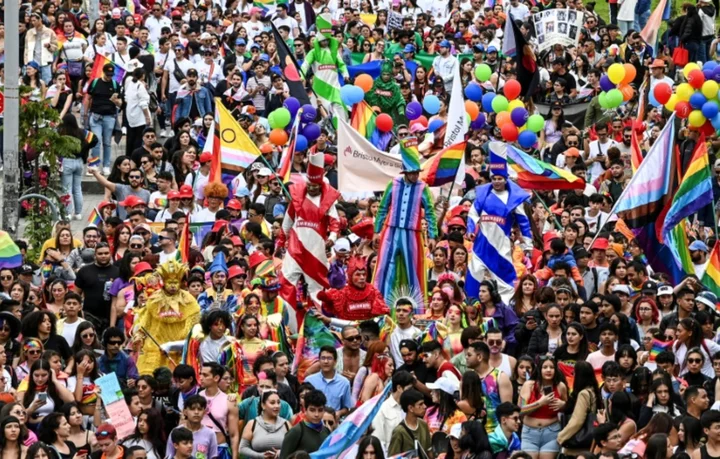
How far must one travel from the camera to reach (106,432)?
1706 cm

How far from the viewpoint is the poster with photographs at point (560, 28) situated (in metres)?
31.0

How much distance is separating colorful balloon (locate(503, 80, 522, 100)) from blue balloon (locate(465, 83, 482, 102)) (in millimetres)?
443

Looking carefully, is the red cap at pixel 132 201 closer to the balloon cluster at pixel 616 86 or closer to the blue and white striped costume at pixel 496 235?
the blue and white striped costume at pixel 496 235

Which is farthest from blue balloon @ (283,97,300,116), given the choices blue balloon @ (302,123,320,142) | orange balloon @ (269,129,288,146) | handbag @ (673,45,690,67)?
handbag @ (673,45,690,67)

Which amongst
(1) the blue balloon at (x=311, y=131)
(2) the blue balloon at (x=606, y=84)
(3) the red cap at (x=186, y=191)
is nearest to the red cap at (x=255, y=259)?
(3) the red cap at (x=186, y=191)

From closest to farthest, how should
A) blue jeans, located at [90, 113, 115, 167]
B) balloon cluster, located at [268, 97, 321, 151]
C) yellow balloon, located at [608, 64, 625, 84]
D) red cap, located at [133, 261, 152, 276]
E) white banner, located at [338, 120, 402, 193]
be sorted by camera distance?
red cap, located at [133, 261, 152, 276]
white banner, located at [338, 120, 402, 193]
balloon cluster, located at [268, 97, 321, 151]
blue jeans, located at [90, 113, 115, 167]
yellow balloon, located at [608, 64, 625, 84]

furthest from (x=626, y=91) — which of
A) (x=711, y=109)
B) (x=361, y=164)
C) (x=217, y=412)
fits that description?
(x=217, y=412)

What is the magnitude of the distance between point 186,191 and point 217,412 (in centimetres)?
613

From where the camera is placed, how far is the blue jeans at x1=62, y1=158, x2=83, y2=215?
2583cm

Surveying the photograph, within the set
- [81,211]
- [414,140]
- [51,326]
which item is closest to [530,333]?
[51,326]

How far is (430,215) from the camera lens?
70.1ft

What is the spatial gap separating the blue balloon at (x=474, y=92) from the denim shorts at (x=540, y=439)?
11.0 metres

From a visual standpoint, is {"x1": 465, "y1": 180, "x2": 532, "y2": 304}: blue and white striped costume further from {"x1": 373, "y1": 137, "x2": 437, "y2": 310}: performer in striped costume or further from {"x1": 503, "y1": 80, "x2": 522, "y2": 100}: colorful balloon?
{"x1": 503, "y1": 80, "x2": 522, "y2": 100}: colorful balloon

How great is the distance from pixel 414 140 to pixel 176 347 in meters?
7.92
